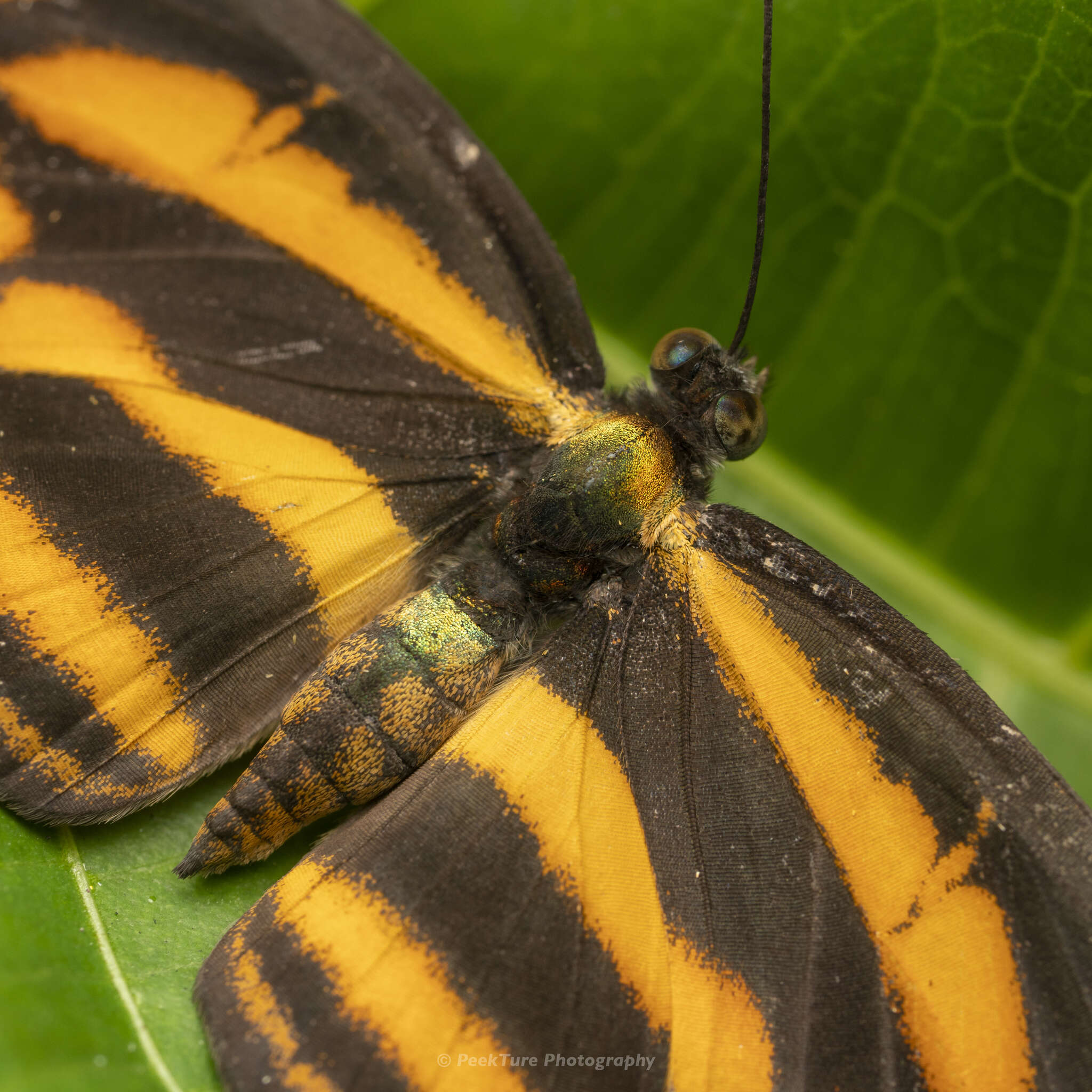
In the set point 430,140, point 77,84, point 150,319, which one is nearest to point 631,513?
point 430,140

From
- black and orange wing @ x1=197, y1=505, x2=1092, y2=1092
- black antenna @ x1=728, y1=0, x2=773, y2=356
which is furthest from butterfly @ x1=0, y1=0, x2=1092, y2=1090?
black antenna @ x1=728, y1=0, x2=773, y2=356

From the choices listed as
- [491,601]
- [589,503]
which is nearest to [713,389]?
[589,503]

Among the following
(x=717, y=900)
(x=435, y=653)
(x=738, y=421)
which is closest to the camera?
(x=717, y=900)

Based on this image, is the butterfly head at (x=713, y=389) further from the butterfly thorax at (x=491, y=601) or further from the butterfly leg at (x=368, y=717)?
the butterfly leg at (x=368, y=717)

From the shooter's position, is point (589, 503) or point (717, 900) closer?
point (717, 900)

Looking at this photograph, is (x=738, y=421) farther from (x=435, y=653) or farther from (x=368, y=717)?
(x=368, y=717)

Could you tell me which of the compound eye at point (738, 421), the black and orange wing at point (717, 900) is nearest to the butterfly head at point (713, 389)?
the compound eye at point (738, 421)

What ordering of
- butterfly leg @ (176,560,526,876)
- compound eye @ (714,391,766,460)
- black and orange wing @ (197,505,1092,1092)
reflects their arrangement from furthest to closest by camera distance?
1. compound eye @ (714,391,766,460)
2. butterfly leg @ (176,560,526,876)
3. black and orange wing @ (197,505,1092,1092)

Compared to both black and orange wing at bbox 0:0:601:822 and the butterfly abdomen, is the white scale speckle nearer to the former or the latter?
black and orange wing at bbox 0:0:601:822
